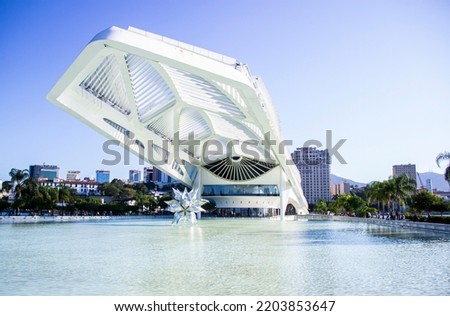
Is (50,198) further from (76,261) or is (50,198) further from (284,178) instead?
(76,261)

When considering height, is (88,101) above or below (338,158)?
above

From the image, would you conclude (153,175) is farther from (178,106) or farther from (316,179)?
(178,106)

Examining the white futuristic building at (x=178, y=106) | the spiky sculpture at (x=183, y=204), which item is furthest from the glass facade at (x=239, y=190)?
the spiky sculpture at (x=183, y=204)

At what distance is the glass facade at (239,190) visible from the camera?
58219 millimetres

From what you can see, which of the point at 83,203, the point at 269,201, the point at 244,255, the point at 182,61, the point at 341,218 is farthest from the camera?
the point at 269,201

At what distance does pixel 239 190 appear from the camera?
59.5 m

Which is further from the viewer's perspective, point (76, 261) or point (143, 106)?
point (143, 106)

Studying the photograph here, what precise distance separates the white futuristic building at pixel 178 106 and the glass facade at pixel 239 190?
20cm

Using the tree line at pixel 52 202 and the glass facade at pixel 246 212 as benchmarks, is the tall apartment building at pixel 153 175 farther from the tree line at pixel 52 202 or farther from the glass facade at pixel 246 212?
the glass facade at pixel 246 212

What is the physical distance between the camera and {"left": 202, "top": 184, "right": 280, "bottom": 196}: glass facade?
58.2 meters
